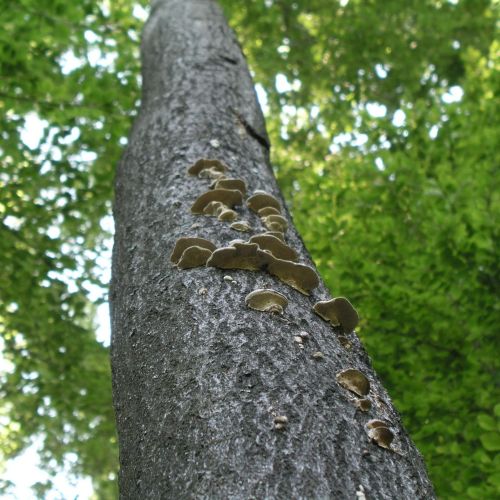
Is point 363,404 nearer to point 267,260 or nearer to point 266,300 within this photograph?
point 266,300

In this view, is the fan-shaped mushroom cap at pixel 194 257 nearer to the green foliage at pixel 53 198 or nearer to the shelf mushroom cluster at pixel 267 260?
the shelf mushroom cluster at pixel 267 260

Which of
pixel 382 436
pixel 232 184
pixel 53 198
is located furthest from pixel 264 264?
pixel 53 198

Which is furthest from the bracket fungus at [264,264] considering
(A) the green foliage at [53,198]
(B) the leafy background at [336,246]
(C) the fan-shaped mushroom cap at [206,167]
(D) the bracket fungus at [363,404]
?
(A) the green foliage at [53,198]

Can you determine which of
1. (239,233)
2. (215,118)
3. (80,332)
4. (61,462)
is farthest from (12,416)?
(239,233)

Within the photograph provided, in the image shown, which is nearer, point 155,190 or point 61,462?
point 155,190

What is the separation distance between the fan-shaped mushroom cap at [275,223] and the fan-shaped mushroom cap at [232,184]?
0.59ft

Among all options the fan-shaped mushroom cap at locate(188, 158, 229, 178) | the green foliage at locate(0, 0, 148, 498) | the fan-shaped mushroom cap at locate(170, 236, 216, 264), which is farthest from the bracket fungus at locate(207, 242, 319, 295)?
the green foliage at locate(0, 0, 148, 498)

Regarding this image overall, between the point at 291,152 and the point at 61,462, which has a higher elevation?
the point at 291,152

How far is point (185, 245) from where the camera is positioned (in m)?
2.19

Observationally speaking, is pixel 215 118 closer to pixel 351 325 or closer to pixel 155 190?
pixel 155 190

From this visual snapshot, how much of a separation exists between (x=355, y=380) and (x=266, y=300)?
38 centimetres

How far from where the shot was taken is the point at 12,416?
21.2 ft

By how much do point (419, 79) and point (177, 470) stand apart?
993 centimetres

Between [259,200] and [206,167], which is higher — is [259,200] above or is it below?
below
